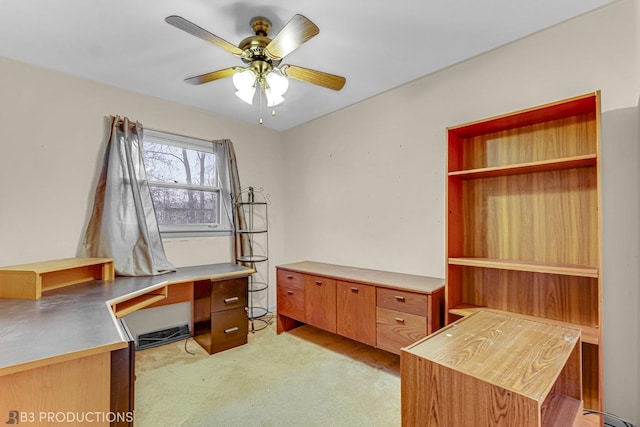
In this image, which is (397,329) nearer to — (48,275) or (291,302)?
(291,302)

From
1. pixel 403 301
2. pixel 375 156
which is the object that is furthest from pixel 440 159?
pixel 403 301

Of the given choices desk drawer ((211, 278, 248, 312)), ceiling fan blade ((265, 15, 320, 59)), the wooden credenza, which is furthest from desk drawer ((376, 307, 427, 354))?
ceiling fan blade ((265, 15, 320, 59))

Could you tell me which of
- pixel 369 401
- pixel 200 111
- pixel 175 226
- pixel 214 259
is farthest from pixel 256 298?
pixel 200 111

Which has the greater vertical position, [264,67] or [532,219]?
[264,67]

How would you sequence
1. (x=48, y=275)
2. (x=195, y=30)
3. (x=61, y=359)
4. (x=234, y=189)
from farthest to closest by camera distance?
(x=234, y=189) → (x=48, y=275) → (x=195, y=30) → (x=61, y=359)

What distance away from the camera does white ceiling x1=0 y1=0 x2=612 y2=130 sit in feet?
5.32

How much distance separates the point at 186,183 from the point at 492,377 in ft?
10.0

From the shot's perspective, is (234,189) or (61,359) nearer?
(61,359)

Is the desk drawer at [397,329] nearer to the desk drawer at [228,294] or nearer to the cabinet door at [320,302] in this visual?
the cabinet door at [320,302]

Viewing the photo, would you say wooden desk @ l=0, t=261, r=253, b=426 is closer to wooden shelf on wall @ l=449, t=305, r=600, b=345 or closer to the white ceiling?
the white ceiling

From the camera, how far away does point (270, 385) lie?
6.79 feet

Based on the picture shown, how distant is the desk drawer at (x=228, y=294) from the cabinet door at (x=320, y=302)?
60 centimetres

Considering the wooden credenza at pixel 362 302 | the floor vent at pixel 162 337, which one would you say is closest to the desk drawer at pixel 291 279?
the wooden credenza at pixel 362 302

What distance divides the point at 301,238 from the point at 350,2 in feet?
8.38
